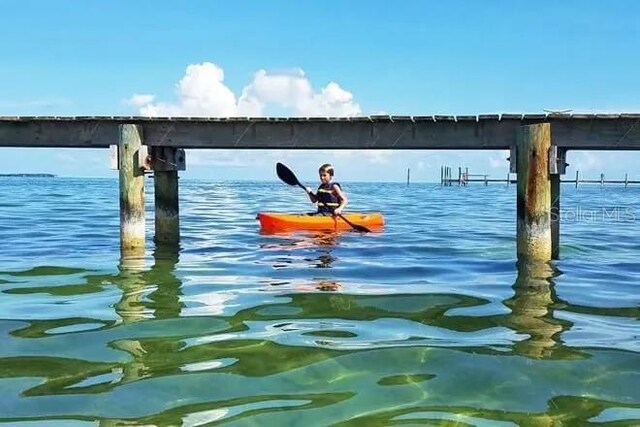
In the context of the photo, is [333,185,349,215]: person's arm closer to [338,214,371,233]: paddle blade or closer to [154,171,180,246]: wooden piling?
[338,214,371,233]: paddle blade

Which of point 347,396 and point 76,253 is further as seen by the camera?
point 76,253

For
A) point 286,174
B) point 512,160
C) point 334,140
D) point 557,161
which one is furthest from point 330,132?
point 286,174

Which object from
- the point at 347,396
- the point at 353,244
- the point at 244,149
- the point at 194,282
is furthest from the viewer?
the point at 353,244

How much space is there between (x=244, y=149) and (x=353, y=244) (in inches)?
125

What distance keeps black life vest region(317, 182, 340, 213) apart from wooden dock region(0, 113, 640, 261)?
414cm

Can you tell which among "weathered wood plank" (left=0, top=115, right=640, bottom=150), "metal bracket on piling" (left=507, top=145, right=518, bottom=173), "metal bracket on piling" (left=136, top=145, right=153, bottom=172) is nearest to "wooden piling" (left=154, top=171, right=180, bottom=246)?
"metal bracket on piling" (left=136, top=145, right=153, bottom=172)

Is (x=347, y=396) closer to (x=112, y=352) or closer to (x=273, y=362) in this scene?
(x=273, y=362)

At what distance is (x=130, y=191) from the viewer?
11.3 metres

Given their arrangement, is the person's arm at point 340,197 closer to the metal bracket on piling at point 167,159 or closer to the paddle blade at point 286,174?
the paddle blade at point 286,174

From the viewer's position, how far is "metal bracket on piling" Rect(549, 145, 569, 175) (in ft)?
33.7

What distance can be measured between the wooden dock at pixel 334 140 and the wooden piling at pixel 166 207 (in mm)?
18

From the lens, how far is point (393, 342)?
20.0 ft

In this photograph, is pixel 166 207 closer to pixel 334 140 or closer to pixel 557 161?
pixel 334 140

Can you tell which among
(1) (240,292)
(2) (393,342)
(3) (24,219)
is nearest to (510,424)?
(2) (393,342)
